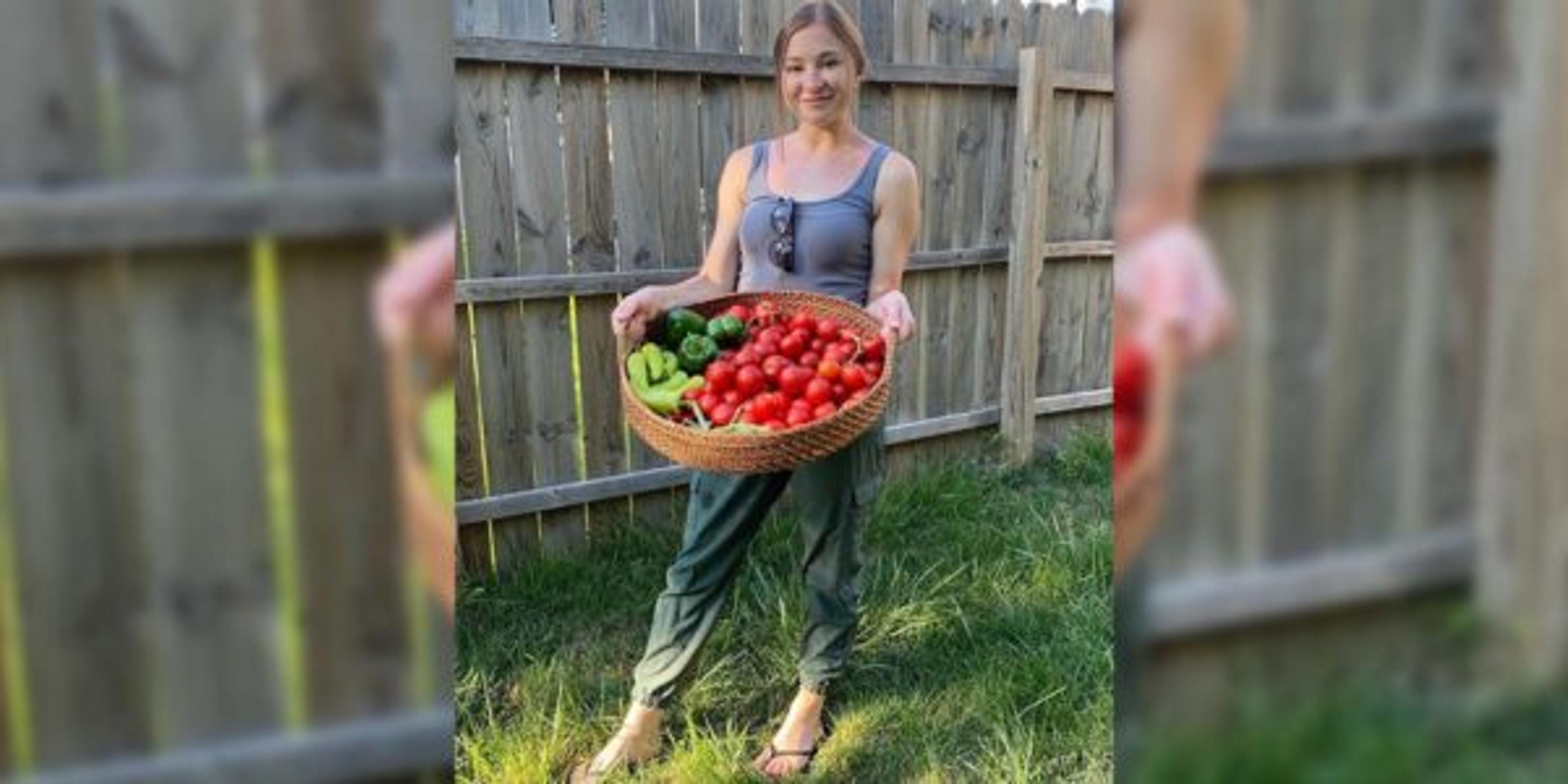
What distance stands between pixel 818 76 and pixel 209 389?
3.31 ft

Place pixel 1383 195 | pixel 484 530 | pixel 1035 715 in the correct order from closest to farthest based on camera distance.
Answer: pixel 1383 195 → pixel 1035 715 → pixel 484 530

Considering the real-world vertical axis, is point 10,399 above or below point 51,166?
below

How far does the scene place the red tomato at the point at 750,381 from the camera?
1.43 m

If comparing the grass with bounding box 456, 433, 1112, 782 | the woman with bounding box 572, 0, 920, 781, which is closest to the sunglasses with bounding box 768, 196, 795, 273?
the woman with bounding box 572, 0, 920, 781

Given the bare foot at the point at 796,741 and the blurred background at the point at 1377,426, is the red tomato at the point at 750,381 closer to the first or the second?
the bare foot at the point at 796,741

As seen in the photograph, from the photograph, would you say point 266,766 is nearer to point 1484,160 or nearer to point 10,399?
point 10,399

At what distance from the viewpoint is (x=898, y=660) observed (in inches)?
67.7

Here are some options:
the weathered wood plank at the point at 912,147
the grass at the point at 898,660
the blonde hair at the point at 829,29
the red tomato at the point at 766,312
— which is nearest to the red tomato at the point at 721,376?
the red tomato at the point at 766,312

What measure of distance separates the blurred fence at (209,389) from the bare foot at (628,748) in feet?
3.21

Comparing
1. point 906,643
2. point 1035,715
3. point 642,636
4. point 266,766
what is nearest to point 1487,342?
point 266,766

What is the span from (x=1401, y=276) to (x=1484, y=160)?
0.19 feet

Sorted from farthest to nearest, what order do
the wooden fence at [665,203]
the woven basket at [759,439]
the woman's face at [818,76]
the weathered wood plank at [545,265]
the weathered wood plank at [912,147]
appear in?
the weathered wood plank at [545,265] < the wooden fence at [665,203] < the weathered wood plank at [912,147] < the woman's face at [818,76] < the woven basket at [759,439]

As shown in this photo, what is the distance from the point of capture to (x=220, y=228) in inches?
22.5

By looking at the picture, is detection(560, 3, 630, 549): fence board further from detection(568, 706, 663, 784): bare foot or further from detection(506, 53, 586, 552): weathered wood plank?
detection(568, 706, 663, 784): bare foot
